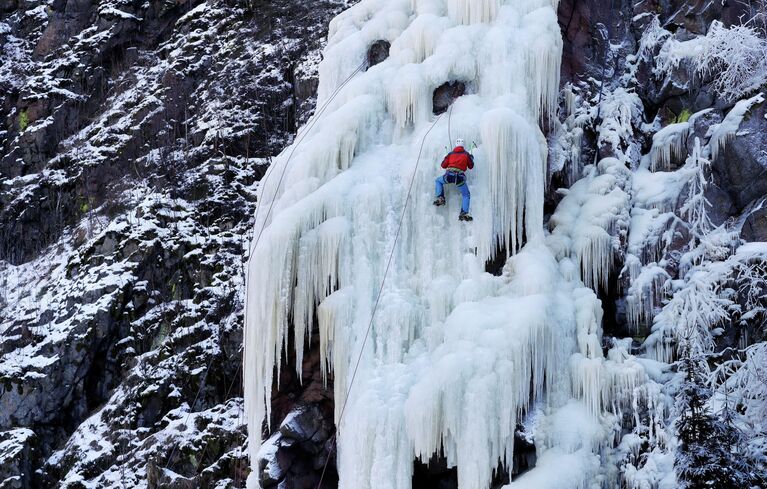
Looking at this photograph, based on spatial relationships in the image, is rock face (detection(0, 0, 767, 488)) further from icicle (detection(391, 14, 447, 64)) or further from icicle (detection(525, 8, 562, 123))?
icicle (detection(525, 8, 562, 123))

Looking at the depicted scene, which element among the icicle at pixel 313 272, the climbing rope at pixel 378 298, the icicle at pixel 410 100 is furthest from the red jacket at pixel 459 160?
the icicle at pixel 313 272

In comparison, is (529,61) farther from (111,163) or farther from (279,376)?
(111,163)

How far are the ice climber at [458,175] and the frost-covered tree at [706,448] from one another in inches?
127

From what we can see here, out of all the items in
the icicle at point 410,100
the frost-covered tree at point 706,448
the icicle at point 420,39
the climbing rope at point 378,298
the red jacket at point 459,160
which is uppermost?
the icicle at point 420,39

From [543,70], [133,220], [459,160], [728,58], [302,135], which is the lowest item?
[459,160]

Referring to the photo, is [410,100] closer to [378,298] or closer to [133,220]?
[378,298]

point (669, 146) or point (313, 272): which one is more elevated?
point (669, 146)

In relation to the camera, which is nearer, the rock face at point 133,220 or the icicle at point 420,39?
the icicle at point 420,39

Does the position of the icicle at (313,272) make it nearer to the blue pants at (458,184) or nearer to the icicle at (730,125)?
the blue pants at (458,184)

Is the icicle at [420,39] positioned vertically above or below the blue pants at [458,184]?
above

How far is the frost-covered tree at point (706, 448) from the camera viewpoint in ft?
26.5

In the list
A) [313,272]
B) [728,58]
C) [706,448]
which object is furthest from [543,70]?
[706,448]

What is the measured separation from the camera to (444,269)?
34.0ft

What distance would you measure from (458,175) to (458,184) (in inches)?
6.0
